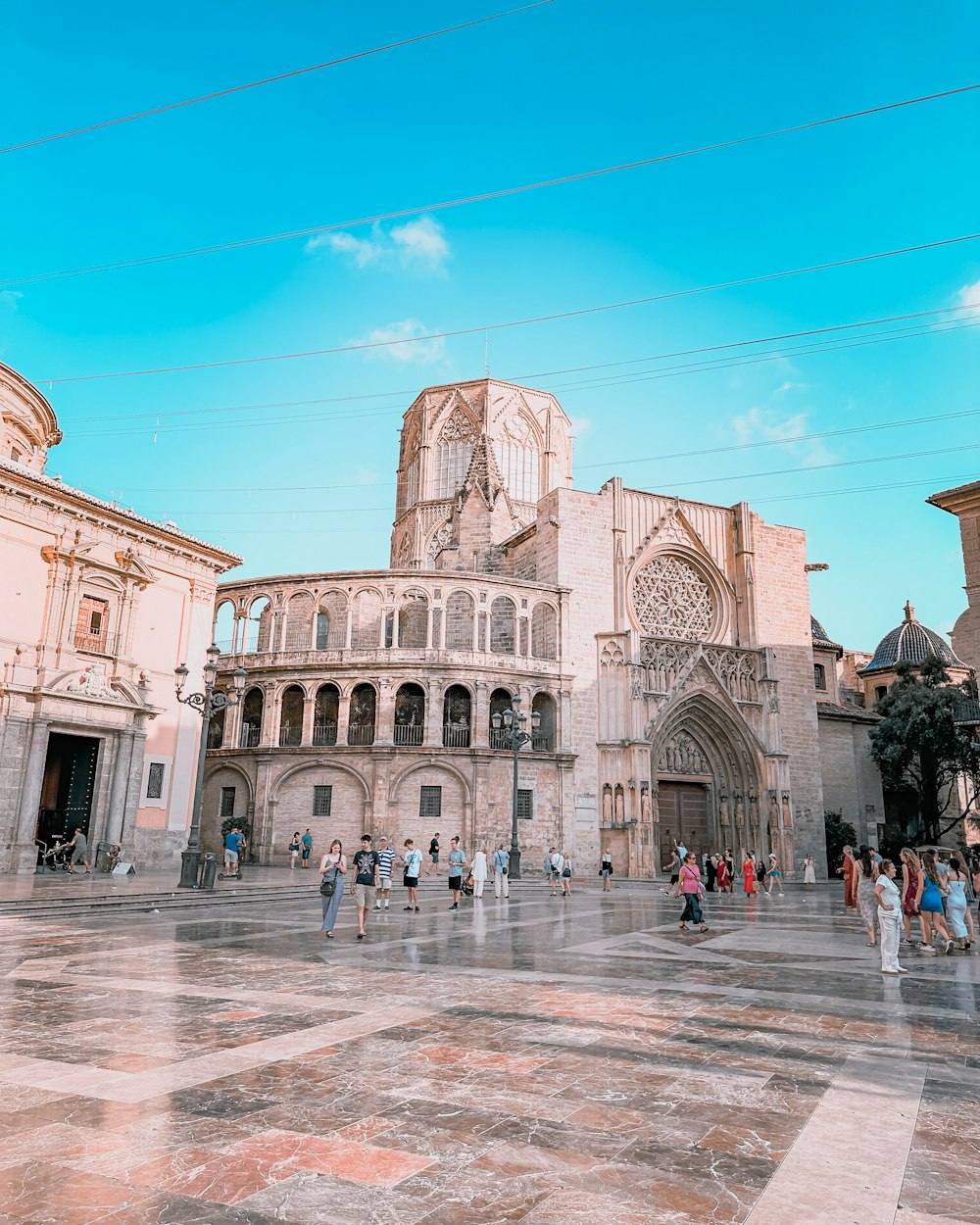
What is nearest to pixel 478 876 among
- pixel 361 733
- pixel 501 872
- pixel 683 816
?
pixel 501 872

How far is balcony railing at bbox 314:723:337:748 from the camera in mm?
33344

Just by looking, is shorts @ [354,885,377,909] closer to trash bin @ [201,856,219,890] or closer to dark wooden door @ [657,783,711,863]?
trash bin @ [201,856,219,890]

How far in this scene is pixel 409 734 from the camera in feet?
107

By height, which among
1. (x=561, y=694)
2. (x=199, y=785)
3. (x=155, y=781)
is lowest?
(x=199, y=785)

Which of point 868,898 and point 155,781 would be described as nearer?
point 868,898

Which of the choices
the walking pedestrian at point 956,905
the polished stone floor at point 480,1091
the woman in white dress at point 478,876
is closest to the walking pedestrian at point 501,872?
the woman in white dress at point 478,876

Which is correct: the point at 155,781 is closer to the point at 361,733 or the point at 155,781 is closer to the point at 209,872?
the point at 209,872

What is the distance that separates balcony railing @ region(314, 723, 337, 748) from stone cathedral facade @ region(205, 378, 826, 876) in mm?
83

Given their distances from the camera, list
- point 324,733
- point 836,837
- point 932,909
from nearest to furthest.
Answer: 1. point 932,909
2. point 324,733
3. point 836,837

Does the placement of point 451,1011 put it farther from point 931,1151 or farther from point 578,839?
point 578,839

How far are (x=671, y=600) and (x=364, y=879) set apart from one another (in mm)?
26449

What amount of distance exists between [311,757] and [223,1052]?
86.4ft

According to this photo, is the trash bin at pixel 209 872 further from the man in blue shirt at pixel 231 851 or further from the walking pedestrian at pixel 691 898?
the walking pedestrian at pixel 691 898

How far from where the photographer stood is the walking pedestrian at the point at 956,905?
12.8 m
